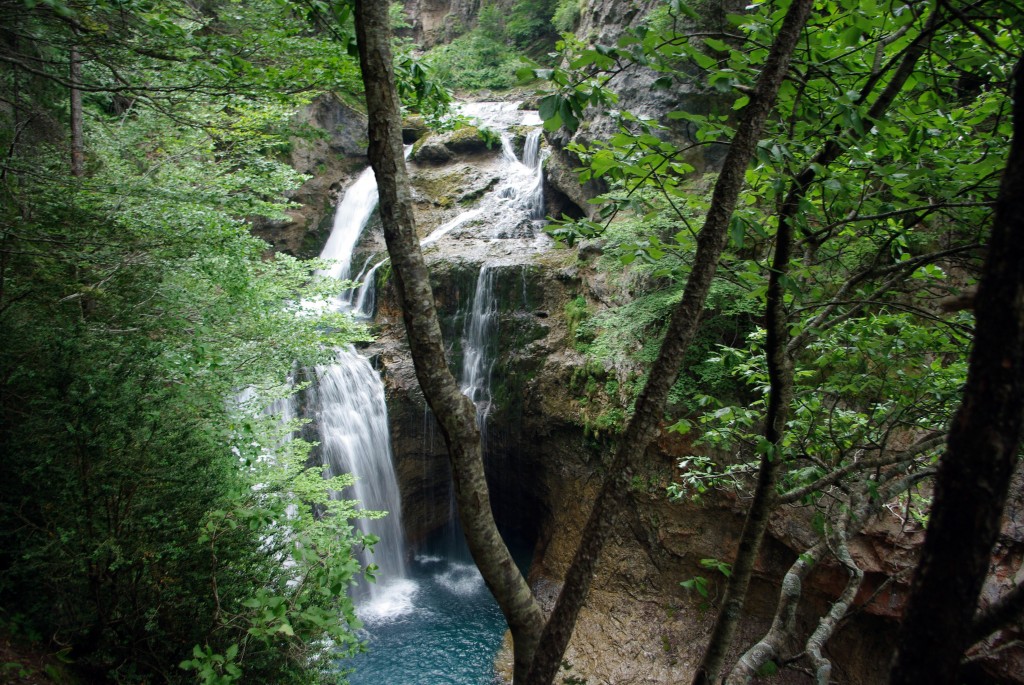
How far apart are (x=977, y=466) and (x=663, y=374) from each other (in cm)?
107

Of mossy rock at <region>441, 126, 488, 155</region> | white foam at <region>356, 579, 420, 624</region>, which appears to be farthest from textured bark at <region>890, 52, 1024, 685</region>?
mossy rock at <region>441, 126, 488, 155</region>

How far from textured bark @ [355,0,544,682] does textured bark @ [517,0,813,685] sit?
26 centimetres

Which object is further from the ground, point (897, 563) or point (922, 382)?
point (922, 382)

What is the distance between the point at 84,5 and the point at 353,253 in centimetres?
1147

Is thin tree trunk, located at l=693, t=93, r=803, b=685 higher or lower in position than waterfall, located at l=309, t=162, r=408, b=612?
higher

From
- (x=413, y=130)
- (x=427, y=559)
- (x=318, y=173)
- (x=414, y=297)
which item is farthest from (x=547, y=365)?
(x=413, y=130)

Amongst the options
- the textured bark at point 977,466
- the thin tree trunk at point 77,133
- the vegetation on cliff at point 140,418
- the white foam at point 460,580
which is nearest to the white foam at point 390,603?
the white foam at point 460,580

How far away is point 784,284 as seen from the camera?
2141 millimetres

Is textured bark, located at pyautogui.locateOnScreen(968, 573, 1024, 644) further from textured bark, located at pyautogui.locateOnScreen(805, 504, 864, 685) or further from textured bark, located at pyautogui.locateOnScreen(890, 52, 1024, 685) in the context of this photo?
textured bark, located at pyautogui.locateOnScreen(805, 504, 864, 685)

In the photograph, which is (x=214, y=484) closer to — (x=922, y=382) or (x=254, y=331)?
(x=254, y=331)

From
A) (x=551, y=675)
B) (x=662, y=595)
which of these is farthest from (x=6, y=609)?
(x=662, y=595)

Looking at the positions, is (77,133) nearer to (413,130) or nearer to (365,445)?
(365,445)

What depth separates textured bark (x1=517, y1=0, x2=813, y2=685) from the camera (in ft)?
6.79

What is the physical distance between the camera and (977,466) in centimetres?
112
